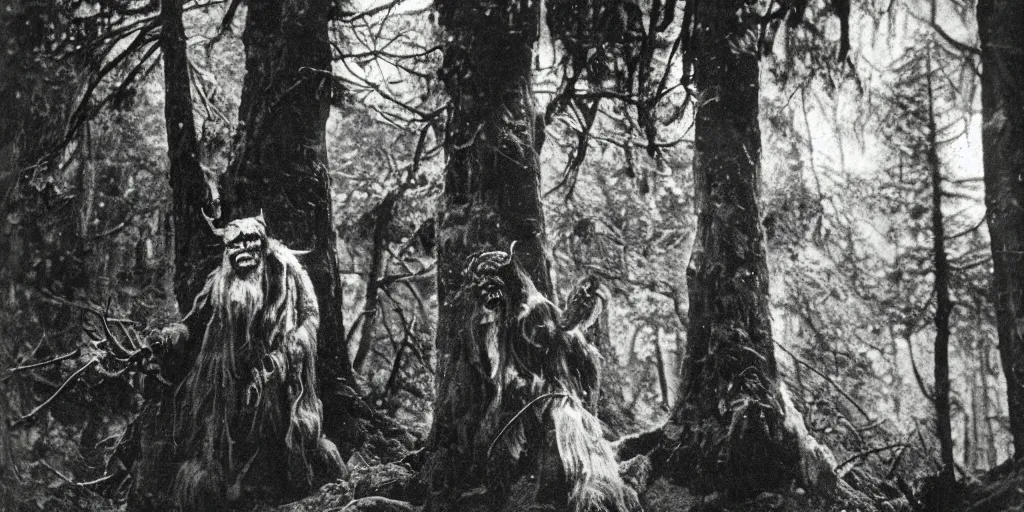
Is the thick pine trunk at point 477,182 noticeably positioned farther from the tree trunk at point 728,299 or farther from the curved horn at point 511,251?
the tree trunk at point 728,299

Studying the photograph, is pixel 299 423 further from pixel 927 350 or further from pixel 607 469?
pixel 927 350

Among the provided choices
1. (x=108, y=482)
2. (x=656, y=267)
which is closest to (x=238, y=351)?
(x=108, y=482)

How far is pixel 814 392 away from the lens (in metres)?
3.99

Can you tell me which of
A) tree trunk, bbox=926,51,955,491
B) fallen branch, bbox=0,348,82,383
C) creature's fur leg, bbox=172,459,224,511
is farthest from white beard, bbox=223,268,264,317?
tree trunk, bbox=926,51,955,491

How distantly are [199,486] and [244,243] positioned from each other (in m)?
1.16

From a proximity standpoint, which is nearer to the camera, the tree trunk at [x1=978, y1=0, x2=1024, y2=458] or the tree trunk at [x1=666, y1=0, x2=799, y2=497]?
the tree trunk at [x1=978, y1=0, x2=1024, y2=458]

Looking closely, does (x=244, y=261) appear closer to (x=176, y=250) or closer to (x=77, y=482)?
(x=176, y=250)

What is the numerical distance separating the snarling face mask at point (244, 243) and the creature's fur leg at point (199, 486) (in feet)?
3.04

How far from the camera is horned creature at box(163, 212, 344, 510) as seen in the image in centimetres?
430

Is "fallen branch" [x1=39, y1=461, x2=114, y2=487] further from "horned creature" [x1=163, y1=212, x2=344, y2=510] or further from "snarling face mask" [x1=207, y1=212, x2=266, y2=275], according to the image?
"snarling face mask" [x1=207, y1=212, x2=266, y2=275]

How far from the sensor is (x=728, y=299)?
161 inches

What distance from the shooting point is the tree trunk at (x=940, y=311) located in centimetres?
351

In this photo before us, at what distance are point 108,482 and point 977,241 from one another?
158 inches

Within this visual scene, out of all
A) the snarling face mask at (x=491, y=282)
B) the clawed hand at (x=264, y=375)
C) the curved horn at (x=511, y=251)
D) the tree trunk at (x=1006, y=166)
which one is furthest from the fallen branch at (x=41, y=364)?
the tree trunk at (x=1006, y=166)
